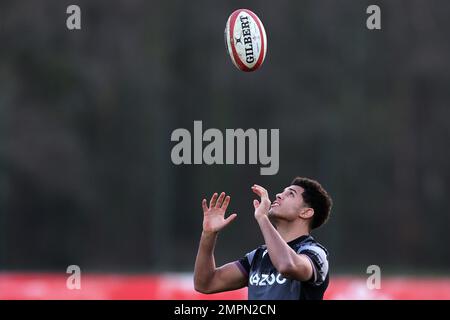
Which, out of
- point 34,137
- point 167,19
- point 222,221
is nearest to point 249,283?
point 222,221

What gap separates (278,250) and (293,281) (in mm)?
449

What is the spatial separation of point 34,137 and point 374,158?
10.2 meters

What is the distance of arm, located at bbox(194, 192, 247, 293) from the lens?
7453 mm

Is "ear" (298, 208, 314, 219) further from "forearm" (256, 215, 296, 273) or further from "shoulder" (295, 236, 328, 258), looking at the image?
"forearm" (256, 215, 296, 273)

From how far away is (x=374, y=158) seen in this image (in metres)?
31.2

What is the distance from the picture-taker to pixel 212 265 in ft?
25.1

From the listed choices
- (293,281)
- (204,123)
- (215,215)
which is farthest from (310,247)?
(204,123)

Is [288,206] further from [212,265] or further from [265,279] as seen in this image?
[212,265]

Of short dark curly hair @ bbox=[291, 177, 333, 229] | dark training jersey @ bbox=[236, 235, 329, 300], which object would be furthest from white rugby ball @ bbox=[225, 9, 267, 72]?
dark training jersey @ bbox=[236, 235, 329, 300]

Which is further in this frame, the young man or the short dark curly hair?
the short dark curly hair

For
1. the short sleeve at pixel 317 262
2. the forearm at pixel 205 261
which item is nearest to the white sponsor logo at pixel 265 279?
the short sleeve at pixel 317 262

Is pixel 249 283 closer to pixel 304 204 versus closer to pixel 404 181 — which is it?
pixel 304 204

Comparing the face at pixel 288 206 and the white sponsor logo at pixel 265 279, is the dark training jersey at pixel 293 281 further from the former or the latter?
the face at pixel 288 206

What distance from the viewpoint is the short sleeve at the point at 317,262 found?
7059mm
